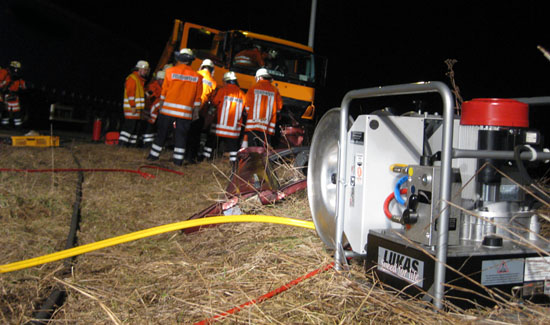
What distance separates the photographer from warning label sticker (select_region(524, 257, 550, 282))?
224cm

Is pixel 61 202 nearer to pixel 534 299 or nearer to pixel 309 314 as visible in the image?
pixel 309 314

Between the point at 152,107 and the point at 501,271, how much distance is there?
339 inches

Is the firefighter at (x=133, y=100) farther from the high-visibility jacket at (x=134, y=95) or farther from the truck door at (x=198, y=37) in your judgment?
the truck door at (x=198, y=37)

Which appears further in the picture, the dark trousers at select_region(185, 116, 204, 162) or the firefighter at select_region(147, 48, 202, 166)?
the dark trousers at select_region(185, 116, 204, 162)

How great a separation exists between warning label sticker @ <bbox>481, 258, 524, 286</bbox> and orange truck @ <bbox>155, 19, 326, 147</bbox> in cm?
689

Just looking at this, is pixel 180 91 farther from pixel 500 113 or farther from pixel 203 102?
pixel 500 113

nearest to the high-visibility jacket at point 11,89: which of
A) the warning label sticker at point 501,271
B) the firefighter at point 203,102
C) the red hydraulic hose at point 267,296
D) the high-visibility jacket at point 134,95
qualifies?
the high-visibility jacket at point 134,95

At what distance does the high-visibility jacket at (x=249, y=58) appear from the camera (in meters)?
9.68

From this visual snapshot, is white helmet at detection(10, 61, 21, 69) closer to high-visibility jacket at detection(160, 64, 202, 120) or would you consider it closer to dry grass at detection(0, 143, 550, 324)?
high-visibility jacket at detection(160, 64, 202, 120)

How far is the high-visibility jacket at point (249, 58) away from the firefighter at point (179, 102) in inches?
67.8

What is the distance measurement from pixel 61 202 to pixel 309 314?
3.79 m

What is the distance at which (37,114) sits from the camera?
13.2m

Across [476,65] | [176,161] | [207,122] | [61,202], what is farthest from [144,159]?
[476,65]

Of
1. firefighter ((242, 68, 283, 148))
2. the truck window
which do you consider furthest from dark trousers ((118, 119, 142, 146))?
firefighter ((242, 68, 283, 148))
